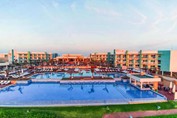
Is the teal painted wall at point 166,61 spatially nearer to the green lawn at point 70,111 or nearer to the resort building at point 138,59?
the resort building at point 138,59

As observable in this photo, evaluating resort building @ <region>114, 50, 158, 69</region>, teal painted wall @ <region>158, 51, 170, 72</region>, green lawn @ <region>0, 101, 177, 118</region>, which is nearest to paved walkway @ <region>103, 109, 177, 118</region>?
green lawn @ <region>0, 101, 177, 118</region>

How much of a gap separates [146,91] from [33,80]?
19.6m

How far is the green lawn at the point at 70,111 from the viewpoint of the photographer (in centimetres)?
1244

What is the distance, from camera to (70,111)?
13.2 meters

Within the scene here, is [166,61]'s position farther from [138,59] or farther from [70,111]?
[70,111]

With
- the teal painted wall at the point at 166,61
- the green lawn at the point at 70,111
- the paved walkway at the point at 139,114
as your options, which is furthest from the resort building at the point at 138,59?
the green lawn at the point at 70,111

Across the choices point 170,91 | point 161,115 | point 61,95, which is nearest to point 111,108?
point 161,115

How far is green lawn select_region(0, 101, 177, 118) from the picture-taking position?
1244 centimetres

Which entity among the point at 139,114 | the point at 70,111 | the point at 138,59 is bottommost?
the point at 139,114

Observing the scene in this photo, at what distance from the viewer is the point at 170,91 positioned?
19.5 meters

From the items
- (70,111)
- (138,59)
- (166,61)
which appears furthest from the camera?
(138,59)

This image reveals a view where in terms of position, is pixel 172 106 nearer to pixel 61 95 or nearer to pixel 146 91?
pixel 146 91

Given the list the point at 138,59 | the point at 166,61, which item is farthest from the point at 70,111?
the point at 138,59

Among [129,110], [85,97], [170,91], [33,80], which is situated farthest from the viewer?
[33,80]
